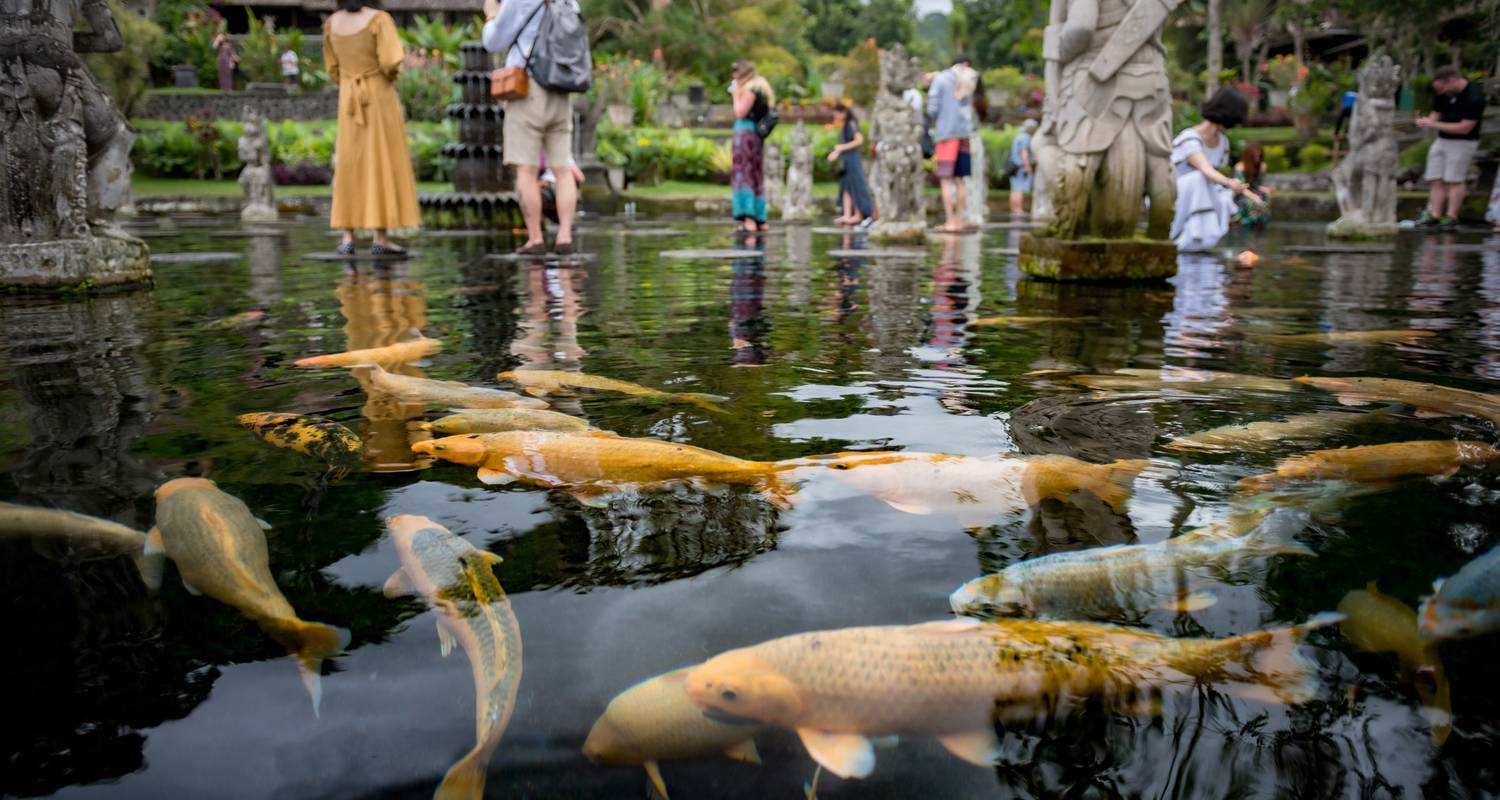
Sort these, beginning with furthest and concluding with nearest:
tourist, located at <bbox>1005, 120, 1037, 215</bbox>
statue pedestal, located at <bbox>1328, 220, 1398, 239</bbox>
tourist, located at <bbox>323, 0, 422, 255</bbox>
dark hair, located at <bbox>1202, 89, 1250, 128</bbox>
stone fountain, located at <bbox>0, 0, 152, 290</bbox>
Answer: tourist, located at <bbox>1005, 120, 1037, 215</bbox> → statue pedestal, located at <bbox>1328, 220, 1398, 239</bbox> → dark hair, located at <bbox>1202, 89, 1250, 128</bbox> → tourist, located at <bbox>323, 0, 422, 255</bbox> → stone fountain, located at <bbox>0, 0, 152, 290</bbox>

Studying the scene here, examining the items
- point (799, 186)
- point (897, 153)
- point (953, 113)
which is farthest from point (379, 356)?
point (799, 186)

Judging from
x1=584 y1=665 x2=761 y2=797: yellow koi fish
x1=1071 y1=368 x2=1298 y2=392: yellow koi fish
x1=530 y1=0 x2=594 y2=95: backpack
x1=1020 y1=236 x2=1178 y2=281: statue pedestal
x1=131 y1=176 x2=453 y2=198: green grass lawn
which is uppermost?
x1=530 y1=0 x2=594 y2=95: backpack

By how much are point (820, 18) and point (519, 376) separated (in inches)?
2851

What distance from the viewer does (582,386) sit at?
3285 millimetres

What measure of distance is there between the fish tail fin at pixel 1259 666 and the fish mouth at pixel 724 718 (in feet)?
1.95

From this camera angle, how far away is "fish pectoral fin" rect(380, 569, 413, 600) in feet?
5.47

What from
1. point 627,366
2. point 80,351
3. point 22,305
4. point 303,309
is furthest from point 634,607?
point 22,305

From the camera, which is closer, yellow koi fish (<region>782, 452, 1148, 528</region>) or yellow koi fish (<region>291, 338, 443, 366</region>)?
yellow koi fish (<region>782, 452, 1148, 528</region>)

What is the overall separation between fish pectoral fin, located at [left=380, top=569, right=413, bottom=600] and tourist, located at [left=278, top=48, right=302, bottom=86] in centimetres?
4181

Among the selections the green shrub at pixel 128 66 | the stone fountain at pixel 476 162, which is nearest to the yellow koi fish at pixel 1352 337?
the stone fountain at pixel 476 162

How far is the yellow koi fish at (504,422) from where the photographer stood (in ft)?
8.48

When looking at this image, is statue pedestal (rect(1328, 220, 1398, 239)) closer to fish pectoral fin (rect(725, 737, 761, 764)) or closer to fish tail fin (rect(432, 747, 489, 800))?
fish pectoral fin (rect(725, 737, 761, 764))

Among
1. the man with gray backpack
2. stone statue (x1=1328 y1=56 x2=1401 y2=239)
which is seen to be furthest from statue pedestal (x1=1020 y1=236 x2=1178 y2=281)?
stone statue (x1=1328 y1=56 x2=1401 y2=239)

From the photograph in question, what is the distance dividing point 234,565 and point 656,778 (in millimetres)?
858
